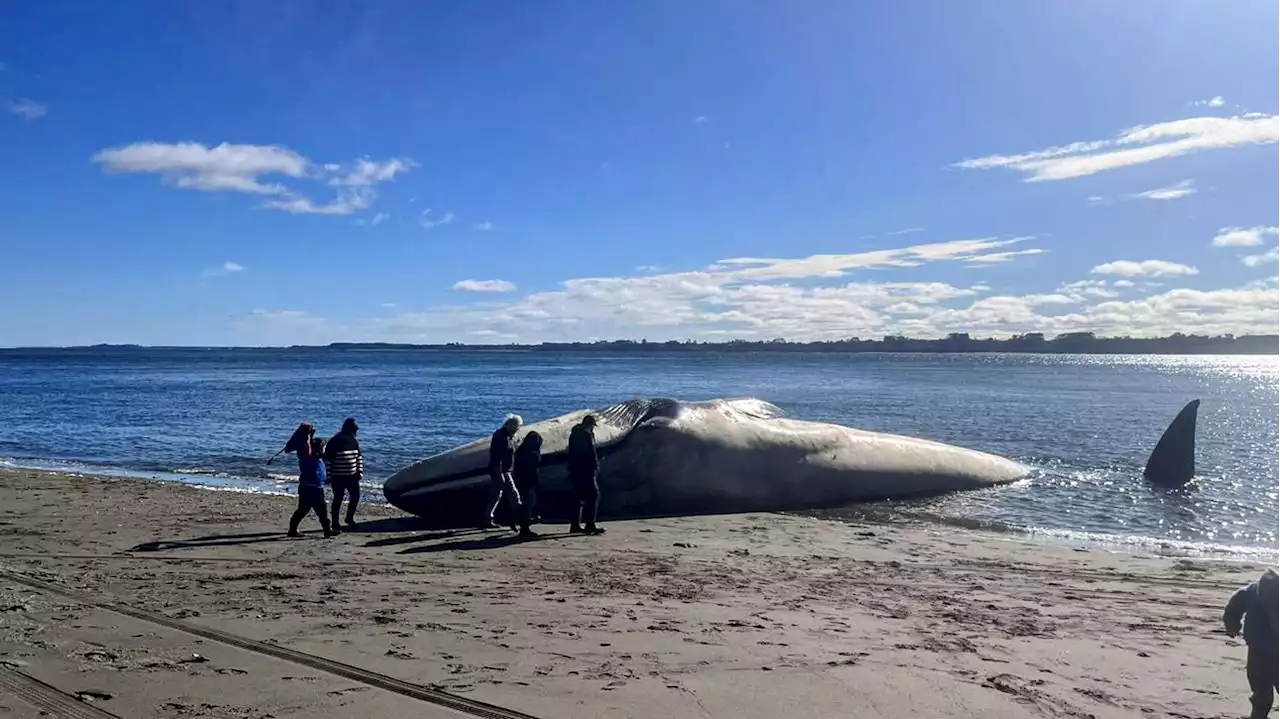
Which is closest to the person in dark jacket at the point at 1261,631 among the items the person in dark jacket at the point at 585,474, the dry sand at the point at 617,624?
the dry sand at the point at 617,624

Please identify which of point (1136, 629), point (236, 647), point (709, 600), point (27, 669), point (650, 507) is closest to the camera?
point (27, 669)

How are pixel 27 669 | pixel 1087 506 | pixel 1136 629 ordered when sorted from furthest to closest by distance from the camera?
pixel 1087 506, pixel 1136 629, pixel 27 669

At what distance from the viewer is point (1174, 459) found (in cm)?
1925

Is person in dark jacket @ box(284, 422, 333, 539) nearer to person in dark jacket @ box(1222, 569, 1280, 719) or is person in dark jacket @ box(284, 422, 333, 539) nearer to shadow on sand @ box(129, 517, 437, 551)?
shadow on sand @ box(129, 517, 437, 551)

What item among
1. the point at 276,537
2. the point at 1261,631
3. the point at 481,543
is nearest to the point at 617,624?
the point at 1261,631

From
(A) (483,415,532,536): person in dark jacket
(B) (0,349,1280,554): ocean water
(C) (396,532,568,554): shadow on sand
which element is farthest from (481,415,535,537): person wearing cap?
(B) (0,349,1280,554): ocean water

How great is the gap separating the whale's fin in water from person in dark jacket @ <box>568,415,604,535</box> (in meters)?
13.0

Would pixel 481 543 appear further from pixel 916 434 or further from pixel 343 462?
pixel 916 434

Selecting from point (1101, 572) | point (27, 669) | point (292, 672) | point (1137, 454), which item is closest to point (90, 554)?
point (27, 669)

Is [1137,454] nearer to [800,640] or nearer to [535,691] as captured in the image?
[800,640]

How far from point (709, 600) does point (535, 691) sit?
2926mm

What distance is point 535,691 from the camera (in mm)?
5594

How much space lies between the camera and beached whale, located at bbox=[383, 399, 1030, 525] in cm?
1359

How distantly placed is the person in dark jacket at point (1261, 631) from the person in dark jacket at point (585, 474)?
27.5 ft
